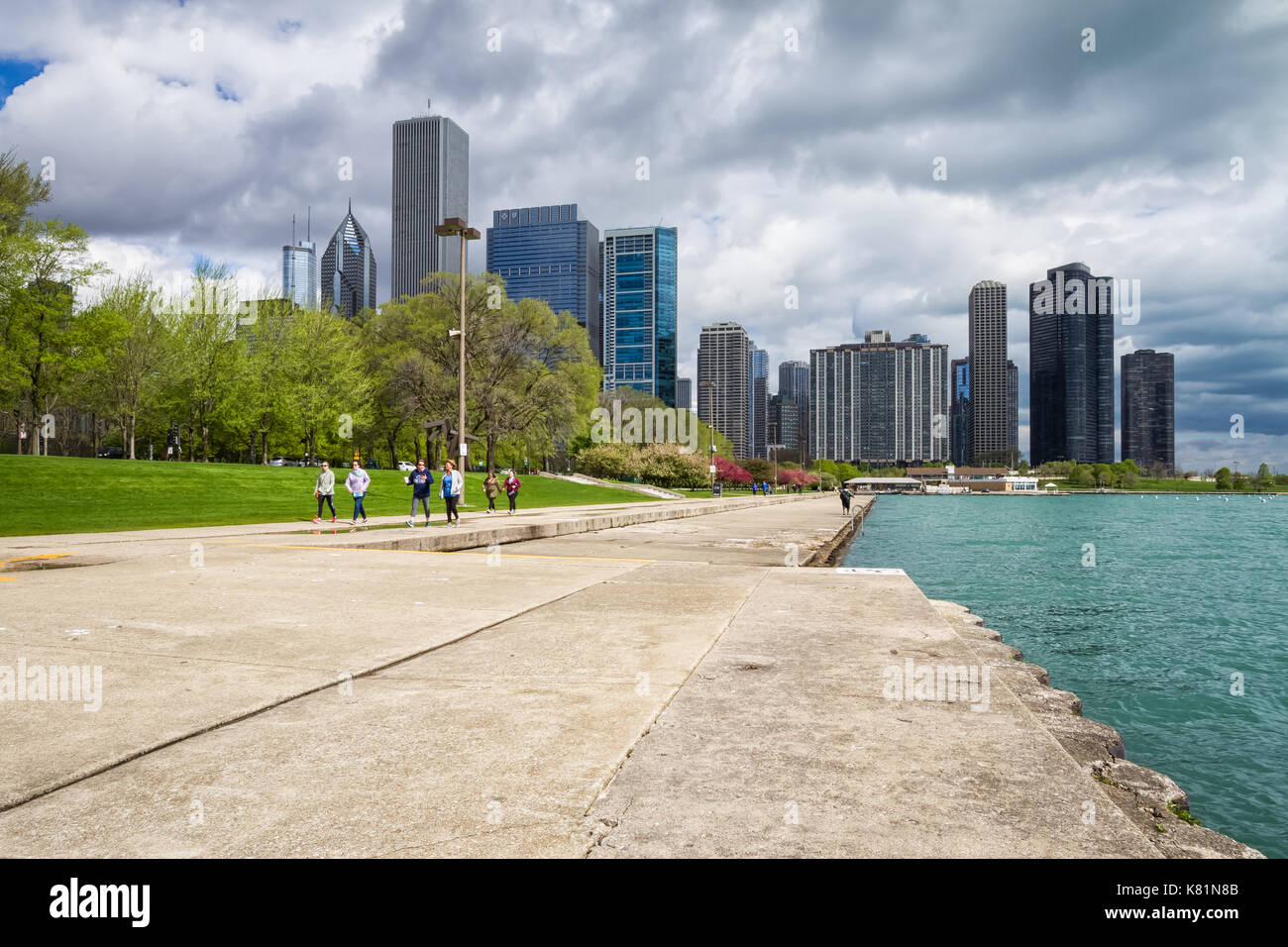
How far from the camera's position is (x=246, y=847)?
8.15 feet

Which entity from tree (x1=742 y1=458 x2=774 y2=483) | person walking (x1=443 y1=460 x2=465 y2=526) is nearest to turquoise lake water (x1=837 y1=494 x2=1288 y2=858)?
person walking (x1=443 y1=460 x2=465 y2=526)

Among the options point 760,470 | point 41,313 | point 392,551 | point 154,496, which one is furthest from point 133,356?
point 760,470

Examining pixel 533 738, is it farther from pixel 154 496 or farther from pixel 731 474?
pixel 731 474

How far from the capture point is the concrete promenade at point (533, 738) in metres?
2.62

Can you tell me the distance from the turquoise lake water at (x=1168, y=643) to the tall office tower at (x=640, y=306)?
150 metres

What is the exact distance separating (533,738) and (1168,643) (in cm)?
1520

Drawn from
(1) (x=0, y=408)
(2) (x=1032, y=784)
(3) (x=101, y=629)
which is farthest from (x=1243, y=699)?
(1) (x=0, y=408)

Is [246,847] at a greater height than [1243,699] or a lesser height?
greater

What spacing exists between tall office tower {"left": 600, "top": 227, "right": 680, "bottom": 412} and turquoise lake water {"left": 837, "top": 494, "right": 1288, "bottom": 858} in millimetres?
150393

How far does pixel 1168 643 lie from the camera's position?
14.4 m

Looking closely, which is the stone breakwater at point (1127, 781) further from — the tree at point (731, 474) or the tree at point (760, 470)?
the tree at point (760, 470)

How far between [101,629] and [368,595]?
264 cm
